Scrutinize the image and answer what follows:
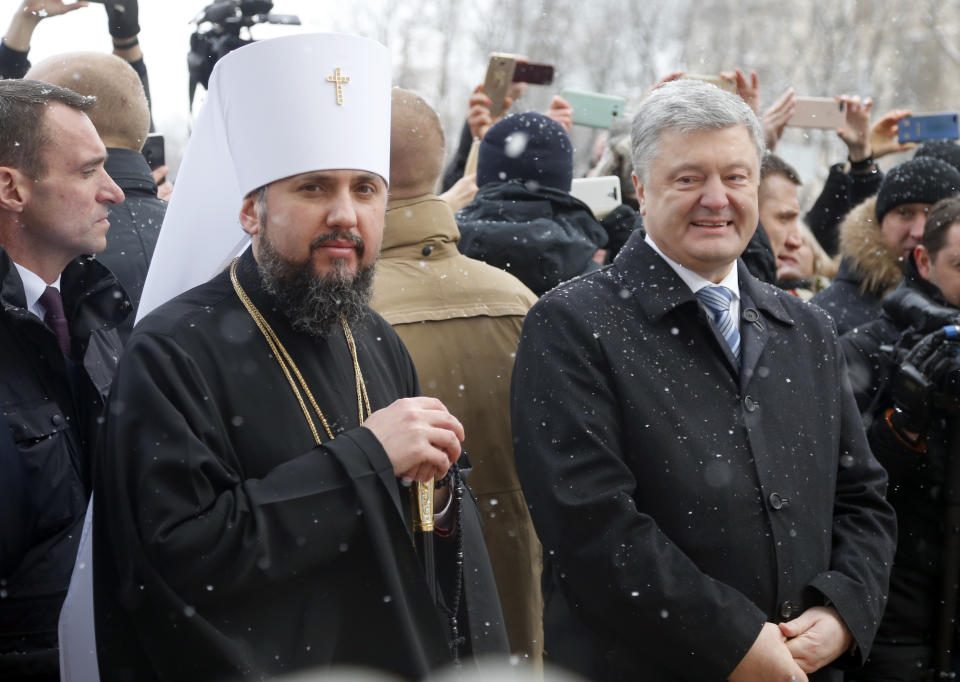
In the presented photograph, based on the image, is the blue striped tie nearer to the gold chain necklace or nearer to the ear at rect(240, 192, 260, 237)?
the gold chain necklace

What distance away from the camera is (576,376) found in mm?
3158

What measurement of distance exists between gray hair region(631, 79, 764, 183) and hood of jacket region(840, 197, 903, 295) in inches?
71.6

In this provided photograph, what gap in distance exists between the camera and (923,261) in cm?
457

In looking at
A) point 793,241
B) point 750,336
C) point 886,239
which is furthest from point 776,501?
point 793,241

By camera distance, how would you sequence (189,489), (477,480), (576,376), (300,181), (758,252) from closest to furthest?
(189,489)
(300,181)
(576,376)
(477,480)
(758,252)

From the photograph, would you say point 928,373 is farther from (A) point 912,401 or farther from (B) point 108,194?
(B) point 108,194

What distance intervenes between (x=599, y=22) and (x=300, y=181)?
102 ft

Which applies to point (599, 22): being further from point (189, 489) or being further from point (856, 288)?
point (189, 489)

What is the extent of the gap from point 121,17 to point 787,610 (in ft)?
11.6

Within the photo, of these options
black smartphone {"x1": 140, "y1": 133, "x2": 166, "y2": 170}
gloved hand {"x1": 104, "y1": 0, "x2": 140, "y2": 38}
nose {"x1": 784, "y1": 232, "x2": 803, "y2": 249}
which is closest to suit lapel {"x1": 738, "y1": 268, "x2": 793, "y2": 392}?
nose {"x1": 784, "y1": 232, "x2": 803, "y2": 249}

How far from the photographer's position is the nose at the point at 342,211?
9.38ft

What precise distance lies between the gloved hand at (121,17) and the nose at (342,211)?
8.31ft

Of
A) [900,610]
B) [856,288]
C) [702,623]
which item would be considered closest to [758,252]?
[856,288]

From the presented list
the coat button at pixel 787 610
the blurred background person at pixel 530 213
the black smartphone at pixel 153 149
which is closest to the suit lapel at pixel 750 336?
the coat button at pixel 787 610
